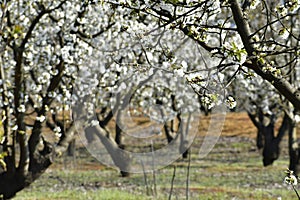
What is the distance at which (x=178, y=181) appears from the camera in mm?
14617

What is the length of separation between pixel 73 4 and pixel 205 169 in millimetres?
10456

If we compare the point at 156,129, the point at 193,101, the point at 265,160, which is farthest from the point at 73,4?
the point at 156,129

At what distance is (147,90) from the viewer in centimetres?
1909

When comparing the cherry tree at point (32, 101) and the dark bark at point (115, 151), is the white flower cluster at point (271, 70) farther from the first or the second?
the dark bark at point (115, 151)

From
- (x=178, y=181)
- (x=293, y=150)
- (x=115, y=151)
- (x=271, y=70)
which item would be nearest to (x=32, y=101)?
(x=178, y=181)

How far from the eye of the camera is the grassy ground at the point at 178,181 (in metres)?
11.8

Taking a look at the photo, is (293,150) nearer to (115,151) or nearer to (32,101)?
(115,151)

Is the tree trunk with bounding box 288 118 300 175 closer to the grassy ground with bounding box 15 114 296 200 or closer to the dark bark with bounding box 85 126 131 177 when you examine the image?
the grassy ground with bounding box 15 114 296 200

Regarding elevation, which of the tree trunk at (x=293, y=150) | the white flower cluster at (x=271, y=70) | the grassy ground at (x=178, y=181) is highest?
the white flower cluster at (x=271, y=70)

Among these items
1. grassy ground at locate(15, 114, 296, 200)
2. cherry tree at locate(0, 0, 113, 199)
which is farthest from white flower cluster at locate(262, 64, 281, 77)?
cherry tree at locate(0, 0, 113, 199)

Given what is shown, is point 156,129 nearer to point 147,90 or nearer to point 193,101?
point 193,101

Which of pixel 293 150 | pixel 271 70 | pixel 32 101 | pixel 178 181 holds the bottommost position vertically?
pixel 178 181

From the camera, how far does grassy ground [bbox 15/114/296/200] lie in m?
11.8

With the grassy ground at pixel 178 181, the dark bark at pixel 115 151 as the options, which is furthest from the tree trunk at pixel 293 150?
the dark bark at pixel 115 151
